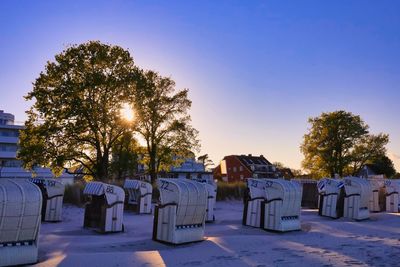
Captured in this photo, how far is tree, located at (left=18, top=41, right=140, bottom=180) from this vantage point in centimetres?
3669

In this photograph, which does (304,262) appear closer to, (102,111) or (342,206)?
(342,206)

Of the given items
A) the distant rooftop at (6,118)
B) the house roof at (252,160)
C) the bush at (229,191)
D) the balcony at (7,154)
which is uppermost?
the distant rooftop at (6,118)

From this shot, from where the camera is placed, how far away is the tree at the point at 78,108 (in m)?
36.7

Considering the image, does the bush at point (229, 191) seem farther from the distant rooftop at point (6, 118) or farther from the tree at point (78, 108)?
the distant rooftop at point (6, 118)

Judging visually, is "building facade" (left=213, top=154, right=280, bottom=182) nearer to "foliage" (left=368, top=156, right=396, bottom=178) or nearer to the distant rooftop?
"foliage" (left=368, top=156, right=396, bottom=178)

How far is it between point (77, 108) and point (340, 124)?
→ 40.2 meters

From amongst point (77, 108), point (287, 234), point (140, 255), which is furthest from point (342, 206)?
point (77, 108)

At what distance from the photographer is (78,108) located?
3647cm

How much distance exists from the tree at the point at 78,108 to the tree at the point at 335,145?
32981mm

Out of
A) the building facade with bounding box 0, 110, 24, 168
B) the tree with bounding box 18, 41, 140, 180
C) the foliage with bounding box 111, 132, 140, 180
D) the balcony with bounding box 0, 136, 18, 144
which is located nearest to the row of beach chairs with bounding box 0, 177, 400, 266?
the tree with bounding box 18, 41, 140, 180

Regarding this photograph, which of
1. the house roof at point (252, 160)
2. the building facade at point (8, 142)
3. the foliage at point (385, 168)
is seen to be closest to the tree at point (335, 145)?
the foliage at point (385, 168)

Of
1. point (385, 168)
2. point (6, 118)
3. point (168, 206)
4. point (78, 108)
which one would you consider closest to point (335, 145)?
point (385, 168)

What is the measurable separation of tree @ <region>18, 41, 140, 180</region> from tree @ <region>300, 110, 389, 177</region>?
33.0 m

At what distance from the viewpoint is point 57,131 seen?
37031mm
